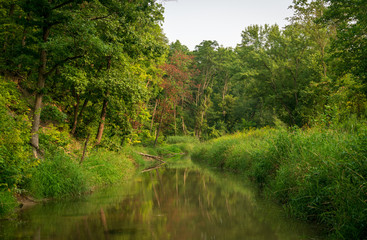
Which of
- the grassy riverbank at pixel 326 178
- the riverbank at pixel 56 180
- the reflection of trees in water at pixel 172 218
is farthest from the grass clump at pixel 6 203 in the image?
the grassy riverbank at pixel 326 178

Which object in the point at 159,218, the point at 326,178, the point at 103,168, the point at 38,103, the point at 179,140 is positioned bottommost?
the point at 179,140

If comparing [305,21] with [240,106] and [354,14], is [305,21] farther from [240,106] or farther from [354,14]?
[240,106]

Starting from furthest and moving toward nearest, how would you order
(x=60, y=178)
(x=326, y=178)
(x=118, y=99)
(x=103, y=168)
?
(x=118, y=99), (x=103, y=168), (x=60, y=178), (x=326, y=178)

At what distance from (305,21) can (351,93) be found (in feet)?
42.4

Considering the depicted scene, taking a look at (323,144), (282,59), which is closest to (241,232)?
(323,144)

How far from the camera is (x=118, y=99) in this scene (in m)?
14.3

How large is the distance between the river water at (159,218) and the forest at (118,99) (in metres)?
0.63

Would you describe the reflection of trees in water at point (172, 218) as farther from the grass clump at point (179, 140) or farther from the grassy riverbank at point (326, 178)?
the grass clump at point (179, 140)

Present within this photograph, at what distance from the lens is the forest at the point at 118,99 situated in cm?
696

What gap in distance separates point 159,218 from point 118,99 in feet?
26.1

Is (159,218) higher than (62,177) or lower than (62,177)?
lower

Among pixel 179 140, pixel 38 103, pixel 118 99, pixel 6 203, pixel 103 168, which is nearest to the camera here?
pixel 6 203

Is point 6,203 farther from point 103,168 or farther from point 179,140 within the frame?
point 179,140

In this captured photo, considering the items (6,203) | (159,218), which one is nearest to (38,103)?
(6,203)
